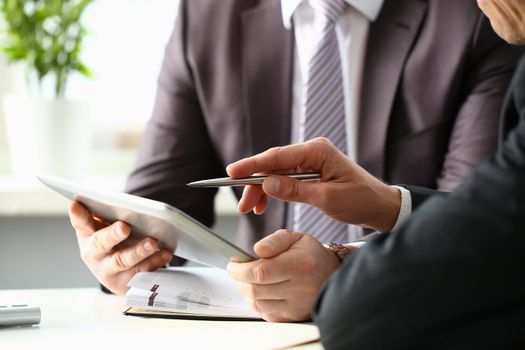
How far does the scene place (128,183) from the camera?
5.68 feet

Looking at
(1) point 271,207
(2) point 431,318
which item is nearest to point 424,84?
(1) point 271,207

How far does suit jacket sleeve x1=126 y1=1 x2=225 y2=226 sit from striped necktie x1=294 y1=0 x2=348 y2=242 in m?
0.22

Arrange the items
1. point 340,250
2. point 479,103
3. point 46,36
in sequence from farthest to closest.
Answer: point 46,36 → point 479,103 → point 340,250

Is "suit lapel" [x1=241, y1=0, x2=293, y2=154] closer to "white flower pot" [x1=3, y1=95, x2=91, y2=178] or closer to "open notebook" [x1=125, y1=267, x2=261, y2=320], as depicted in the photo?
"open notebook" [x1=125, y1=267, x2=261, y2=320]

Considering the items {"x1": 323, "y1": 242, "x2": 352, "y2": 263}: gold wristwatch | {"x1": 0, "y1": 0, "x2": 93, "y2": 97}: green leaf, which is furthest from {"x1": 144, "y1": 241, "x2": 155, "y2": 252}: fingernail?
{"x1": 0, "y1": 0, "x2": 93, "y2": 97}: green leaf

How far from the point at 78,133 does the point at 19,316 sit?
4.10 ft

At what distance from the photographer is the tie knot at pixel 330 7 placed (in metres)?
1.69

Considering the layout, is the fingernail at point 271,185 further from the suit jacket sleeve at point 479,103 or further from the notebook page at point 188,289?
the suit jacket sleeve at point 479,103

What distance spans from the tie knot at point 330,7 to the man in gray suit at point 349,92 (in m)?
0.01

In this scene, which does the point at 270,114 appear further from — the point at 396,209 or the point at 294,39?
the point at 396,209

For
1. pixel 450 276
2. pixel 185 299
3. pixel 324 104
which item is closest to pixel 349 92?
pixel 324 104

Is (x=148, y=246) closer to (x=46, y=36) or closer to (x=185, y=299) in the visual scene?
(x=185, y=299)

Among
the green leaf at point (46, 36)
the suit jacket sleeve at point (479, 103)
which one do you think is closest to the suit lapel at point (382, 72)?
A: the suit jacket sleeve at point (479, 103)

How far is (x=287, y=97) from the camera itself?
1730 millimetres
